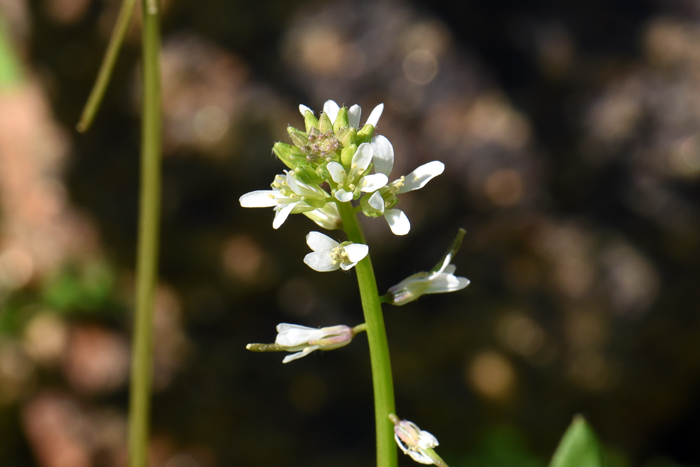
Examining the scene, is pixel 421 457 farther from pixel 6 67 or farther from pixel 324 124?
pixel 6 67

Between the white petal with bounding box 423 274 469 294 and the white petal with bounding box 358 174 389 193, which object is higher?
the white petal with bounding box 358 174 389 193

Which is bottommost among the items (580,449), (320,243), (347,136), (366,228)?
(366,228)

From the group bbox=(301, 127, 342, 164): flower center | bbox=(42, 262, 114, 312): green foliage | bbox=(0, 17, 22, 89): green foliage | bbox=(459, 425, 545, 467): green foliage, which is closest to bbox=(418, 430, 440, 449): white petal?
bbox=(301, 127, 342, 164): flower center

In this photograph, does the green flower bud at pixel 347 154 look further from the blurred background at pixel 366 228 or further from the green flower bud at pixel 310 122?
the blurred background at pixel 366 228

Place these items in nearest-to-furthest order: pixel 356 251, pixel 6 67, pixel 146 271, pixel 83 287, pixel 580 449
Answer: pixel 356 251
pixel 580 449
pixel 146 271
pixel 6 67
pixel 83 287

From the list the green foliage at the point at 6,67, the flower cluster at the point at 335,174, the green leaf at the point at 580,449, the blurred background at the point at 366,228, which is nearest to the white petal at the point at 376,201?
the flower cluster at the point at 335,174

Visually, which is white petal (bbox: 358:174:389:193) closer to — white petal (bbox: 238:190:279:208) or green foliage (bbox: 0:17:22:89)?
white petal (bbox: 238:190:279:208)

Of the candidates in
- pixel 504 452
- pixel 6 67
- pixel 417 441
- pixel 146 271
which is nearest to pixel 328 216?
pixel 417 441
